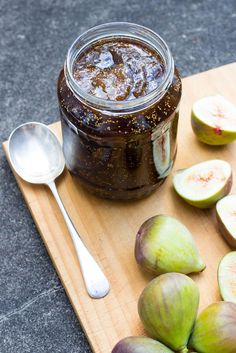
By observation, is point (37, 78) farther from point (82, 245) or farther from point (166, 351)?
point (166, 351)

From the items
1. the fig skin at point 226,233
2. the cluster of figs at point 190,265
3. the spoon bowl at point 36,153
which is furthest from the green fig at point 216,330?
the spoon bowl at point 36,153

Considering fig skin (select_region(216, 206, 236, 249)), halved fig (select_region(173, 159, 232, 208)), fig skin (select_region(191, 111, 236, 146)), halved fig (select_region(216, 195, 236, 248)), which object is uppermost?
fig skin (select_region(191, 111, 236, 146))

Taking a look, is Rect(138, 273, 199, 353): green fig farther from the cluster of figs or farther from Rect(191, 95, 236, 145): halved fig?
Rect(191, 95, 236, 145): halved fig

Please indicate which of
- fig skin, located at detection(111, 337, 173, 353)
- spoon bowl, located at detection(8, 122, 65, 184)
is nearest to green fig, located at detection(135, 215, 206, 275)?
fig skin, located at detection(111, 337, 173, 353)

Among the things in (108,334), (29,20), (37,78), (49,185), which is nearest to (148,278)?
(108,334)

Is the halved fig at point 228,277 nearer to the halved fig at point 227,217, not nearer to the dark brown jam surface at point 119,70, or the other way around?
the halved fig at point 227,217

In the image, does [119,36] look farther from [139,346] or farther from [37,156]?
[139,346]
